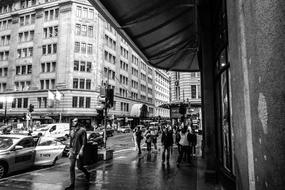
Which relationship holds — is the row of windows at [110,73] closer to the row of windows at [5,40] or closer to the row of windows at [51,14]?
the row of windows at [51,14]

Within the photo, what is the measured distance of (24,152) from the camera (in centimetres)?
941

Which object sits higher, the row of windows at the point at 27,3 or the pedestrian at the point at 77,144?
the row of windows at the point at 27,3

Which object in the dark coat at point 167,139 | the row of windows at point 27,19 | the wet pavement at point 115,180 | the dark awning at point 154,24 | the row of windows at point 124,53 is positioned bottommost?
the wet pavement at point 115,180

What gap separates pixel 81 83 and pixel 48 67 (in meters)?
8.16

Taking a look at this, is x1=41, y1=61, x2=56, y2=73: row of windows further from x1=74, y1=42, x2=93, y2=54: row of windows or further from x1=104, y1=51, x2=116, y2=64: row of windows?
x1=104, y1=51, x2=116, y2=64: row of windows

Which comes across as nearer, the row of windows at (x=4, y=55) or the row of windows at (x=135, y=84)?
the row of windows at (x=4, y=55)

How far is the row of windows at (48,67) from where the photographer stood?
147 feet

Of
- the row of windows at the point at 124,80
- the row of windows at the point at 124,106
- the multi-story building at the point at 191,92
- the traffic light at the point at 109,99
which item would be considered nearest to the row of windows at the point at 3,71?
the row of windows at the point at 124,80

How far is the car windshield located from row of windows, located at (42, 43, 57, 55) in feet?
128

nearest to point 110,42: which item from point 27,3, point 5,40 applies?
point 27,3

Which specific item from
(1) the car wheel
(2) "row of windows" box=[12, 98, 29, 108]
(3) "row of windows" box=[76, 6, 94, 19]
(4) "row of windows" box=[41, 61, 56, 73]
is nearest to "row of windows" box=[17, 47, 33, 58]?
(4) "row of windows" box=[41, 61, 56, 73]

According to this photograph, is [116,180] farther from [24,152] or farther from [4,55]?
[4,55]

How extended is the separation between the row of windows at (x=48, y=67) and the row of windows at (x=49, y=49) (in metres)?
2.32

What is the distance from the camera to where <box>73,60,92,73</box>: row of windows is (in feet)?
143
